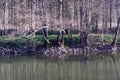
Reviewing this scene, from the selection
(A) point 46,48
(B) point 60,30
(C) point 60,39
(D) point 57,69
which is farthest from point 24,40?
(D) point 57,69

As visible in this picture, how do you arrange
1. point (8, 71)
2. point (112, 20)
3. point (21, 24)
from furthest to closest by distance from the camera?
1. point (112, 20)
2. point (21, 24)
3. point (8, 71)

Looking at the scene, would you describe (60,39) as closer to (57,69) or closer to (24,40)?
(24,40)

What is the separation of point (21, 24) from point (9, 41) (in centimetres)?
388

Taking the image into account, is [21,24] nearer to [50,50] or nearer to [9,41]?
[9,41]

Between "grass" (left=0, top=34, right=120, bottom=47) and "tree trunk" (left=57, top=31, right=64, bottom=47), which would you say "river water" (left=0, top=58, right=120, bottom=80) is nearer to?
"tree trunk" (left=57, top=31, right=64, bottom=47)

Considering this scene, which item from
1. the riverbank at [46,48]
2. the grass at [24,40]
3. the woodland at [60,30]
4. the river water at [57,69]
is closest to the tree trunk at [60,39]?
the woodland at [60,30]

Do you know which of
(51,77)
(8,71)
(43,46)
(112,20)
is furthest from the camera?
(112,20)

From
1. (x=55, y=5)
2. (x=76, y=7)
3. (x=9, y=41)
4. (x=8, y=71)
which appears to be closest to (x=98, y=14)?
(x=76, y=7)

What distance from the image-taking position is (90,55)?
104ft

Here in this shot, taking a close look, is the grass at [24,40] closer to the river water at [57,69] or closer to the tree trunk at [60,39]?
the tree trunk at [60,39]

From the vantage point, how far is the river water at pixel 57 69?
20.9 m

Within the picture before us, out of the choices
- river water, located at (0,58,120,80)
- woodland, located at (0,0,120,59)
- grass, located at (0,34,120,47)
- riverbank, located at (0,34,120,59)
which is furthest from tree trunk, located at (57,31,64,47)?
river water, located at (0,58,120,80)

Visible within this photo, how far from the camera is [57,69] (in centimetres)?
2411

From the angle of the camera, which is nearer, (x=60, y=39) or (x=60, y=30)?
(x=60, y=30)
